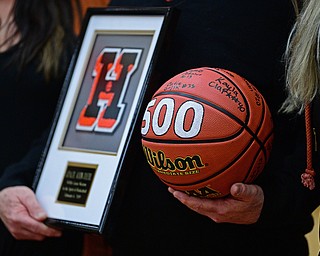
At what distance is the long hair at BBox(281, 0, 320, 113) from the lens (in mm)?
1404

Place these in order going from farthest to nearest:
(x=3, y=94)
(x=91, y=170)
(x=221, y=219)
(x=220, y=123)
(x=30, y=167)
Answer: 1. (x=3, y=94)
2. (x=30, y=167)
3. (x=91, y=170)
4. (x=221, y=219)
5. (x=220, y=123)

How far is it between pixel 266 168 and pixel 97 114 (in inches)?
18.6

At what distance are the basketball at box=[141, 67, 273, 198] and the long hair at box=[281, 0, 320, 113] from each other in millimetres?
101

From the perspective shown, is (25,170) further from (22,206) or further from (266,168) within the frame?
(266,168)

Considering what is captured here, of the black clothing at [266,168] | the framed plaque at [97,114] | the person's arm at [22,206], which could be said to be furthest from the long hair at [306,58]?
the person's arm at [22,206]

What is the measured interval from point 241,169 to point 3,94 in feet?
3.11

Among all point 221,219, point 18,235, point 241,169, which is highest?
point 241,169

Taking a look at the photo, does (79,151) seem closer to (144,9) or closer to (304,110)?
(144,9)

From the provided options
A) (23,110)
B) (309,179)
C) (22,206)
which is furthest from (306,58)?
(23,110)

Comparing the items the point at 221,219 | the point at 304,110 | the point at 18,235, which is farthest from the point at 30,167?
the point at 304,110

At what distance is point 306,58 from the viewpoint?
55.6 inches

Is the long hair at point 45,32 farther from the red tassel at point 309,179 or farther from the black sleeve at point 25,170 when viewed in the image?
the red tassel at point 309,179

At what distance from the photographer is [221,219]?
1.57 metres
